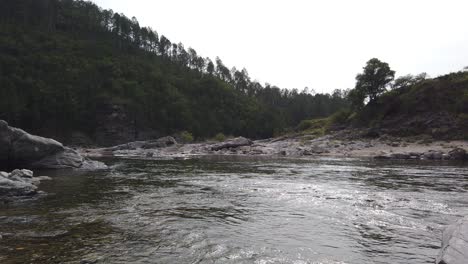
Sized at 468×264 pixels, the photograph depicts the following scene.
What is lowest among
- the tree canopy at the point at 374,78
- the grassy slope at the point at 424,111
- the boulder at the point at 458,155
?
the boulder at the point at 458,155

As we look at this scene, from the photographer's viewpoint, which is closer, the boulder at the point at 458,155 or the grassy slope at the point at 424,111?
the boulder at the point at 458,155

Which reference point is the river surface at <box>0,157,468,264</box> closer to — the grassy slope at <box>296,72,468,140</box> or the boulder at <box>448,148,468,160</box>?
the boulder at <box>448,148,468,160</box>

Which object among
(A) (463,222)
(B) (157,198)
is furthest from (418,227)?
(B) (157,198)

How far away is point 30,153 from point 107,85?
108877 millimetres

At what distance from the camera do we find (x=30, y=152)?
3403cm

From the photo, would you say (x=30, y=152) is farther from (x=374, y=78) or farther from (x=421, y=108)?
(x=374, y=78)

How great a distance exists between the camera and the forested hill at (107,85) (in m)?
114

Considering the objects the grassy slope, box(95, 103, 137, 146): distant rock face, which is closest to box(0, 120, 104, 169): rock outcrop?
the grassy slope

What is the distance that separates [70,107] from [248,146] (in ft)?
234

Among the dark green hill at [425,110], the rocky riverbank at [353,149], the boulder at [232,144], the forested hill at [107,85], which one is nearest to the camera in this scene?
the rocky riverbank at [353,149]

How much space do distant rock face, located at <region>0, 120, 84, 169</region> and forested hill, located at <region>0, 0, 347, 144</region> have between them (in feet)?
235

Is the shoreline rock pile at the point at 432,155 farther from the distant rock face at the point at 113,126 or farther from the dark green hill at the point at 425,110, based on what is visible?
the distant rock face at the point at 113,126

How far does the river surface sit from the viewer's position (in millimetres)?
9953

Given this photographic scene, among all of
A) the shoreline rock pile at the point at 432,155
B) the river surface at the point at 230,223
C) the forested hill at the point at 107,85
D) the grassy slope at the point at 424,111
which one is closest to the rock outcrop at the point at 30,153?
the river surface at the point at 230,223
